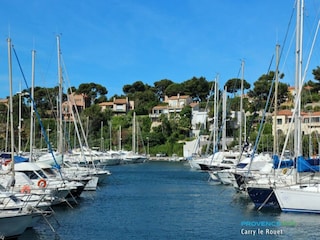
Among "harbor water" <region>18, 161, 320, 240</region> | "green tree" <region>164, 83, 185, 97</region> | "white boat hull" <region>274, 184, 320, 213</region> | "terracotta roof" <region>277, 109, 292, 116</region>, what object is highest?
"green tree" <region>164, 83, 185, 97</region>

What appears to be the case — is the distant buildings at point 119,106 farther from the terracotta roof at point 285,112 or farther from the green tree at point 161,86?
the terracotta roof at point 285,112

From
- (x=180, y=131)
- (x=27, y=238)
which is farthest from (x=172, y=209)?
(x=180, y=131)

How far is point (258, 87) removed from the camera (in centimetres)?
10719

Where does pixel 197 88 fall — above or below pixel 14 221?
above

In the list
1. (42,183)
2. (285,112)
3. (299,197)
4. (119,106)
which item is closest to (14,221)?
(42,183)

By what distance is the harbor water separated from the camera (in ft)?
72.2

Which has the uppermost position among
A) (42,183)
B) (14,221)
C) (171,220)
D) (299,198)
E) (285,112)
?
(285,112)

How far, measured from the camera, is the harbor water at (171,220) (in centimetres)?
2200

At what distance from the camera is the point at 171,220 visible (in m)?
26.0

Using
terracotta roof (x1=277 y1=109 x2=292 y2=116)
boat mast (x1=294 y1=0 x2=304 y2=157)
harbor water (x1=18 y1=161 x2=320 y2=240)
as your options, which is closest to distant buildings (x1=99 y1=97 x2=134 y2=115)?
terracotta roof (x1=277 y1=109 x2=292 y2=116)

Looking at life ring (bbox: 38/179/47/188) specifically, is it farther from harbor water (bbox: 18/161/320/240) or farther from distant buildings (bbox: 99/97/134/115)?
distant buildings (bbox: 99/97/134/115)

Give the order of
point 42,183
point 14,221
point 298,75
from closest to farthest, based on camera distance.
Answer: point 14,221 → point 42,183 → point 298,75

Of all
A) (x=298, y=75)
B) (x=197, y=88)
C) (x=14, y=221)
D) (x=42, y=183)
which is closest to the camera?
(x=14, y=221)

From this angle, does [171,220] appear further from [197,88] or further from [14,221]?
[197,88]
